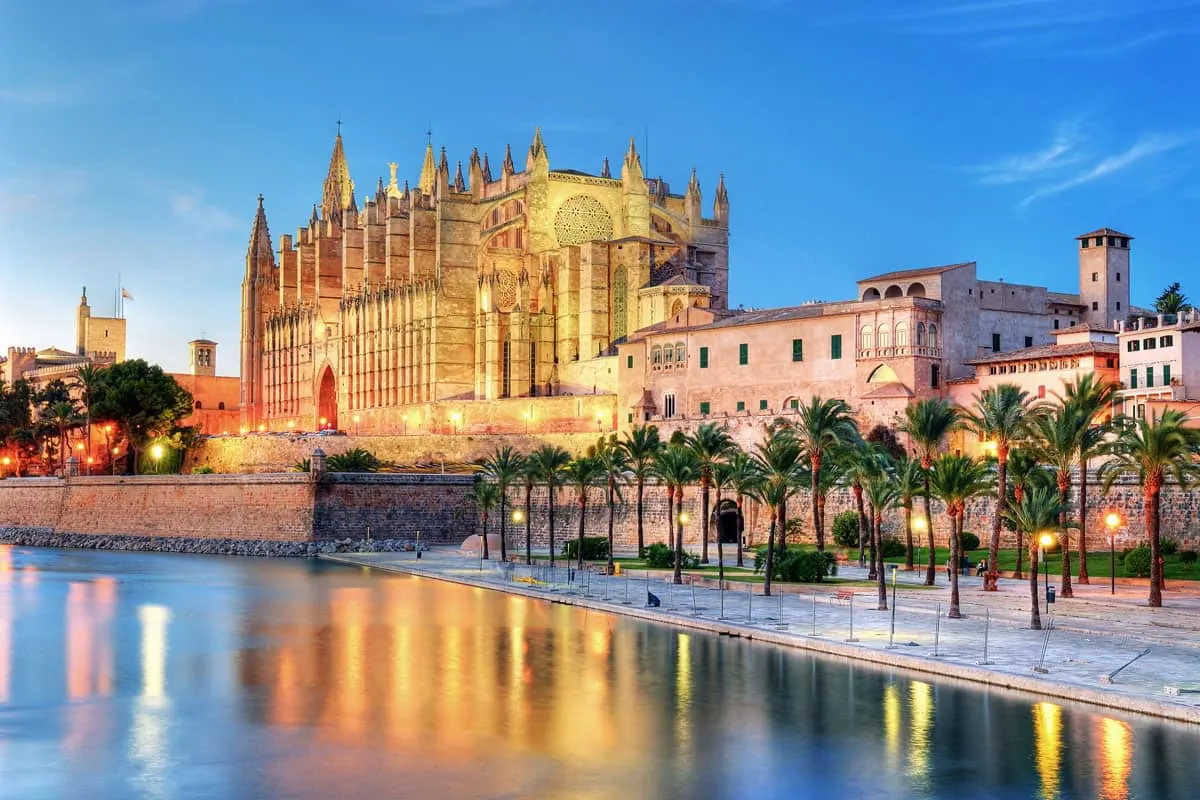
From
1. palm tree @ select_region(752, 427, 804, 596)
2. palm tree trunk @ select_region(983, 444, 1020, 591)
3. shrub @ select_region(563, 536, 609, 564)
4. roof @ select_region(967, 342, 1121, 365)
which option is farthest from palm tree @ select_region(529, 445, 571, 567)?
palm tree trunk @ select_region(983, 444, 1020, 591)

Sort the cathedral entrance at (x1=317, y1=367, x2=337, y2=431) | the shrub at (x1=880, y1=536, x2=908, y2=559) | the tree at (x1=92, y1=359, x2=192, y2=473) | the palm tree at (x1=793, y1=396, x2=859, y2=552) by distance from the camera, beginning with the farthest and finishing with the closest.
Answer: the cathedral entrance at (x1=317, y1=367, x2=337, y2=431) → the tree at (x1=92, y1=359, x2=192, y2=473) → the shrub at (x1=880, y1=536, x2=908, y2=559) → the palm tree at (x1=793, y1=396, x2=859, y2=552)

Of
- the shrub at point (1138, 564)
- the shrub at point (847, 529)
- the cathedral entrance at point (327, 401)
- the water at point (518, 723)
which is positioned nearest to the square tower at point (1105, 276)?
the shrub at point (847, 529)

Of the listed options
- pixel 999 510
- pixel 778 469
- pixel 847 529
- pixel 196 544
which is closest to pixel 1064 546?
pixel 999 510

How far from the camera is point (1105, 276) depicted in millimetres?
58562

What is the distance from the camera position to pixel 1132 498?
4022 cm

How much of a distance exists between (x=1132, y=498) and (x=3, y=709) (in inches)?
1175

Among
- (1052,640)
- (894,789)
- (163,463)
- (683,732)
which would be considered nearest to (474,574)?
(1052,640)

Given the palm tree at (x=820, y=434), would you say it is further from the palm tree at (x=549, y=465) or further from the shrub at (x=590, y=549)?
the palm tree at (x=549, y=465)

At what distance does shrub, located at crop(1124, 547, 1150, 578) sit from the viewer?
118ft

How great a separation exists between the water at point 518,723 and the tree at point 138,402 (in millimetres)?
46286

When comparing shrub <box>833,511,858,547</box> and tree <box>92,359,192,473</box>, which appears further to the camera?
tree <box>92,359,192,473</box>

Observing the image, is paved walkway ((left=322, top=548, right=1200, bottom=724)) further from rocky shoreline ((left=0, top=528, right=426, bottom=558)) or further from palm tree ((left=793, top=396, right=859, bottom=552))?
rocky shoreline ((left=0, top=528, right=426, bottom=558))

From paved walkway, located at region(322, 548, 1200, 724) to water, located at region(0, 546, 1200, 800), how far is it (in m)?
0.67

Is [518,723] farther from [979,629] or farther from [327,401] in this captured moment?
[327,401]
